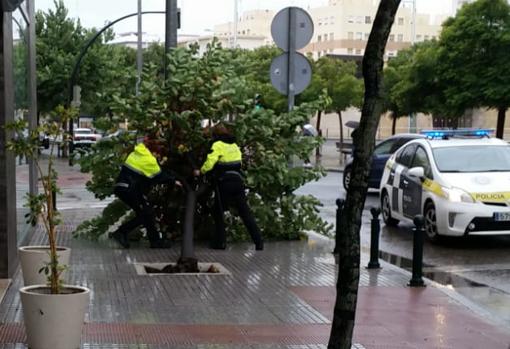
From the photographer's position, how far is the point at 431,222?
12312 mm

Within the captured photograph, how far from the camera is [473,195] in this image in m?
11.7

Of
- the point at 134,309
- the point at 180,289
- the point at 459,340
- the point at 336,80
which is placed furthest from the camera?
the point at 336,80

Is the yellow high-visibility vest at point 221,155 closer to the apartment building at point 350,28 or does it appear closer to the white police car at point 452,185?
the white police car at point 452,185

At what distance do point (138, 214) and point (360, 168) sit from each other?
7142mm

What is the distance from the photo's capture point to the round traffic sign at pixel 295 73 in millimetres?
12062

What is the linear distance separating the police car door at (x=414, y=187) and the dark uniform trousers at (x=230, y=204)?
10.2 feet

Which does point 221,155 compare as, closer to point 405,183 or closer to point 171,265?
point 171,265

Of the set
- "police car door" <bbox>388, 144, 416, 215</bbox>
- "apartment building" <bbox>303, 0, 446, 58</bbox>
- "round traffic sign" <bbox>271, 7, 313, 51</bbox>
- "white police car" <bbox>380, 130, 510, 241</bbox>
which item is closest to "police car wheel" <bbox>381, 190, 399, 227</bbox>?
"white police car" <bbox>380, 130, 510, 241</bbox>

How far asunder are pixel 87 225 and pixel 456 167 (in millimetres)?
5842

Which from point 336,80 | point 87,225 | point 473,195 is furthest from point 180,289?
point 336,80

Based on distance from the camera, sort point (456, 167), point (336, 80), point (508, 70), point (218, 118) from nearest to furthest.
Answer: point (218, 118) < point (456, 167) < point (508, 70) < point (336, 80)

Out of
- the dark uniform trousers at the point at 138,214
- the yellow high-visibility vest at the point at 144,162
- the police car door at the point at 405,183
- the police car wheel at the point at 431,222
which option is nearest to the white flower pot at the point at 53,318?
the yellow high-visibility vest at the point at 144,162

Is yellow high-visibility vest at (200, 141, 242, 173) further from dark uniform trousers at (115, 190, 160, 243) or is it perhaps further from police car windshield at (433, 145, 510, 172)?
police car windshield at (433, 145, 510, 172)

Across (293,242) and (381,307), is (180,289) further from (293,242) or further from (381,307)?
(293,242)
